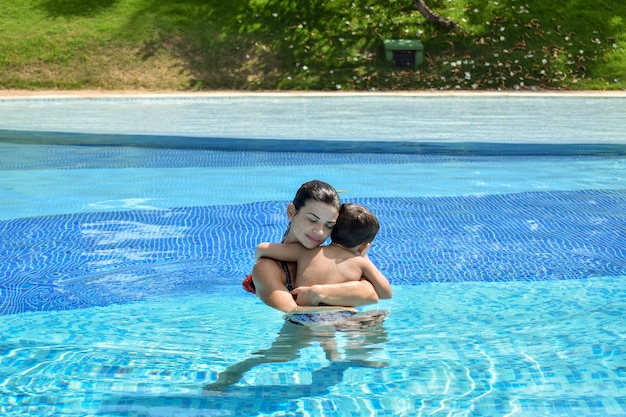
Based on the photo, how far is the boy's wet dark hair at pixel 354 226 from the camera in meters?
3.38

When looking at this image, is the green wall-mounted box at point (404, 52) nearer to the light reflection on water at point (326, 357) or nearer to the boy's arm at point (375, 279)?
the light reflection on water at point (326, 357)

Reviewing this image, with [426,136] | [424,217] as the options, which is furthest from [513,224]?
[426,136]

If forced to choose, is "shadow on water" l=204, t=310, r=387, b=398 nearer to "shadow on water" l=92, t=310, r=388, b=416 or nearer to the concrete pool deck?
"shadow on water" l=92, t=310, r=388, b=416

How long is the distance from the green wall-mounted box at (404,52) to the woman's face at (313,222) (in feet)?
51.0

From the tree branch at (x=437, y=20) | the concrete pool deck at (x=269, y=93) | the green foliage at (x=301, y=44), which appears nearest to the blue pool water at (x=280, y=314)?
the concrete pool deck at (x=269, y=93)

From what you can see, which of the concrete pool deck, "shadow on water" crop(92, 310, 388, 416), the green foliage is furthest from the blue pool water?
the green foliage

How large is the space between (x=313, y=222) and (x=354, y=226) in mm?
159

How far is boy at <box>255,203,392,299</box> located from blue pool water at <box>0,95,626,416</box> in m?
0.18

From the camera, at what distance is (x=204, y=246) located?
5152 mm

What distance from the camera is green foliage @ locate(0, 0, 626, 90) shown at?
18.3 metres

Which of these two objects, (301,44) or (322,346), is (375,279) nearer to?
(322,346)

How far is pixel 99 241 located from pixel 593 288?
2796 mm

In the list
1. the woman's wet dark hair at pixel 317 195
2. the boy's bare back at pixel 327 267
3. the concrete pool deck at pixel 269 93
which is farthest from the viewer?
the concrete pool deck at pixel 269 93

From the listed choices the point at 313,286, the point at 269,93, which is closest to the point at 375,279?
the point at 313,286
